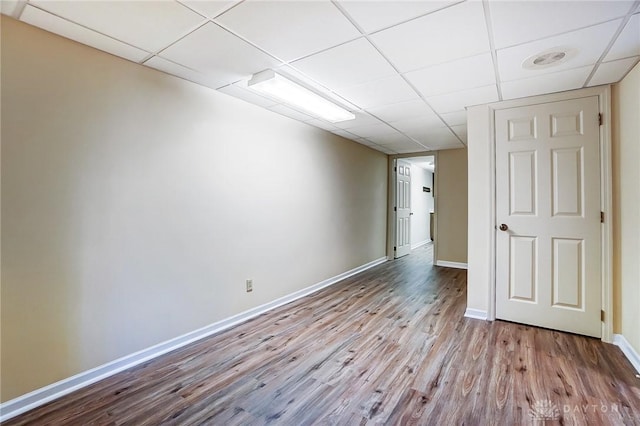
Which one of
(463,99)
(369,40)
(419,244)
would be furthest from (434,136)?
(419,244)

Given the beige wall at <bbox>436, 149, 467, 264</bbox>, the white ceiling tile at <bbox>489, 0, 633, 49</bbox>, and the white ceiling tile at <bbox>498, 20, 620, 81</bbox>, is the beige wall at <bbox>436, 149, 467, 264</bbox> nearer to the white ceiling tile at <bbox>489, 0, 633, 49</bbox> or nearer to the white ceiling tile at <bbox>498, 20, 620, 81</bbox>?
the white ceiling tile at <bbox>498, 20, 620, 81</bbox>

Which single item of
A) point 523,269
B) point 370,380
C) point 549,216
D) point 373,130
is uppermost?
point 373,130

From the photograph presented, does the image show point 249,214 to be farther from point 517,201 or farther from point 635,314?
point 635,314

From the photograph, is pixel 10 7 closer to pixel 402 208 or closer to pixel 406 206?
pixel 402 208

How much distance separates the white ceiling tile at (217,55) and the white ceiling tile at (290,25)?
0.11m

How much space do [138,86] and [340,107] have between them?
1815mm

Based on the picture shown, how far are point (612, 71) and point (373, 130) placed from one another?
243 cm

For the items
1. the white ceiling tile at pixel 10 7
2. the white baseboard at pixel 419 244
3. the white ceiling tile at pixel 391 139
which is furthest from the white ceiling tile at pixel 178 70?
the white baseboard at pixel 419 244

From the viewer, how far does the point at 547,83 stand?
251 centimetres

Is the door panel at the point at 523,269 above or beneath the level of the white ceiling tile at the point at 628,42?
beneath

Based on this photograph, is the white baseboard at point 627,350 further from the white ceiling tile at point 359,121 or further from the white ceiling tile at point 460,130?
the white ceiling tile at point 359,121

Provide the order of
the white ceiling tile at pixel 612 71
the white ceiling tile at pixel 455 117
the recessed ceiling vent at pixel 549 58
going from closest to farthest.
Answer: the recessed ceiling vent at pixel 549 58 → the white ceiling tile at pixel 612 71 → the white ceiling tile at pixel 455 117

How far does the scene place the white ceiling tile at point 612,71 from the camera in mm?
2119

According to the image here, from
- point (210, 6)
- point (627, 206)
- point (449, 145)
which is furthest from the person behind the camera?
point (449, 145)
